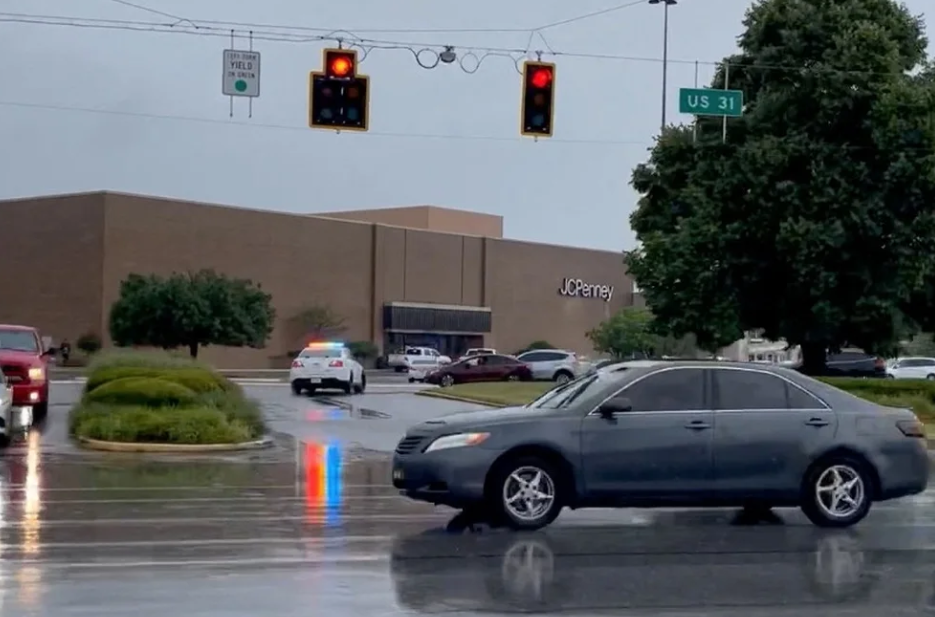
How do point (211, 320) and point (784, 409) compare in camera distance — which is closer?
point (784, 409)

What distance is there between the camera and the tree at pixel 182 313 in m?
68.4

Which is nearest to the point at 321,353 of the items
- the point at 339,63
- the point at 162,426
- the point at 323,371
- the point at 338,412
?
the point at 323,371

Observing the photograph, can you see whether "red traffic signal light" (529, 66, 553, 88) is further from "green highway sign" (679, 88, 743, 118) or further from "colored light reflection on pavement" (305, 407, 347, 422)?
"colored light reflection on pavement" (305, 407, 347, 422)

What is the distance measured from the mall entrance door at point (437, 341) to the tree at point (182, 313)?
843 inches

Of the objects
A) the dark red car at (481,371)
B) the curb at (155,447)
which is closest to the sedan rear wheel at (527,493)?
the curb at (155,447)

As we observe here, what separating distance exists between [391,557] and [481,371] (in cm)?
4216

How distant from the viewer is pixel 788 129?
3594 centimetres

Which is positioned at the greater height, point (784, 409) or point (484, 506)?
point (784, 409)

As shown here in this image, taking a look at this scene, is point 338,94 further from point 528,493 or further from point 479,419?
point 528,493

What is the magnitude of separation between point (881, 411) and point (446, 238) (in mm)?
82818

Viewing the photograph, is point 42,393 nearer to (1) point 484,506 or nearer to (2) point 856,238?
(1) point 484,506

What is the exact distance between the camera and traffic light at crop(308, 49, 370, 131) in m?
24.2

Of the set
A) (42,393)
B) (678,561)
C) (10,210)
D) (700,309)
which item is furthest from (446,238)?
(678,561)

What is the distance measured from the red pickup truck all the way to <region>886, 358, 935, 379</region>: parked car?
43.0 m
